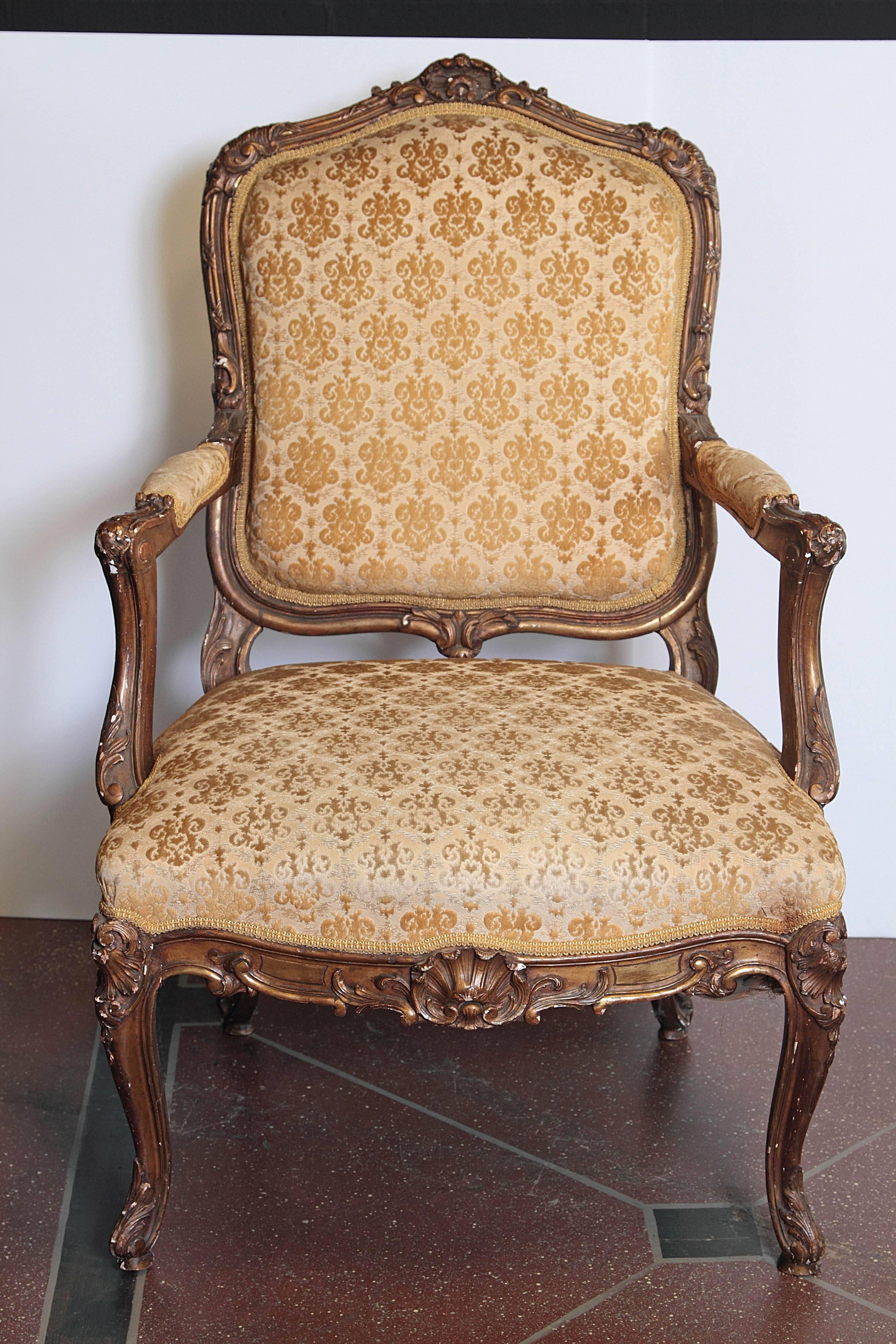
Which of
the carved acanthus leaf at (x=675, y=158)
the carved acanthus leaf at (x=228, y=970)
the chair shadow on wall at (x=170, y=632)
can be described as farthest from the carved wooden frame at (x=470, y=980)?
the carved acanthus leaf at (x=675, y=158)

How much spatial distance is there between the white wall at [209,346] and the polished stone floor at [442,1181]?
1.56 feet

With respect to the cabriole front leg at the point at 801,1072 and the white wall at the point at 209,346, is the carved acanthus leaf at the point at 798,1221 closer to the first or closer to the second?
the cabriole front leg at the point at 801,1072

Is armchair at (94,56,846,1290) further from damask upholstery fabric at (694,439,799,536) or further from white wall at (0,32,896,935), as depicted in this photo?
white wall at (0,32,896,935)

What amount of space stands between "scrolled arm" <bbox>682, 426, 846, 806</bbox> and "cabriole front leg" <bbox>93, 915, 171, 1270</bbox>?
769mm

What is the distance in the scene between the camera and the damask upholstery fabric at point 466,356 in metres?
1.78

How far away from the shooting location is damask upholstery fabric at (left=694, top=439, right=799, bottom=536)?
152cm

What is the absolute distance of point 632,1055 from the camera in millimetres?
1935

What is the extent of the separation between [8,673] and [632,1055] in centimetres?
129

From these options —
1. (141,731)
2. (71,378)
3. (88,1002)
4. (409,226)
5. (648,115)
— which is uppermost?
(648,115)

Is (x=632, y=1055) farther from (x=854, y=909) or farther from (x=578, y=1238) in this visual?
(x=854, y=909)

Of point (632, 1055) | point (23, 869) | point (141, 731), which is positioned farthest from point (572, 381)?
point (23, 869)

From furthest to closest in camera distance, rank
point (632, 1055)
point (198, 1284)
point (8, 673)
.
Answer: point (8, 673), point (632, 1055), point (198, 1284)

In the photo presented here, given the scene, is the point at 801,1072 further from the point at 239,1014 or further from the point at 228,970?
the point at 239,1014

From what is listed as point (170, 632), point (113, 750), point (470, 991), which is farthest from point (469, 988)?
point (170, 632)
